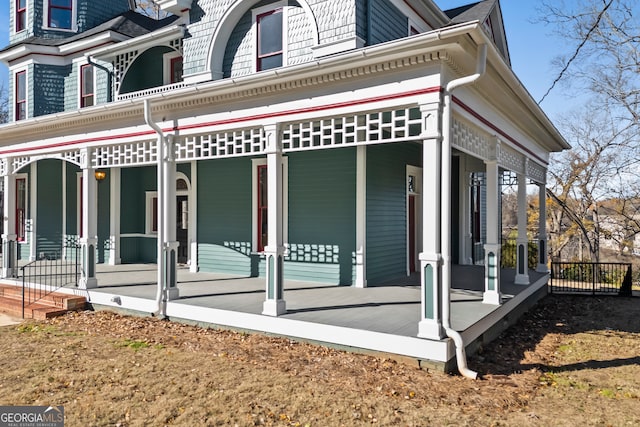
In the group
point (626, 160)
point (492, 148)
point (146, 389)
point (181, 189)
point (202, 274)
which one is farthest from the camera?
point (626, 160)

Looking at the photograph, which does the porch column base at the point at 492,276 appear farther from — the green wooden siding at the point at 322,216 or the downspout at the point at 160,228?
the downspout at the point at 160,228

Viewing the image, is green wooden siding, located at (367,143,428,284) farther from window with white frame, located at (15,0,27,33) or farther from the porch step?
window with white frame, located at (15,0,27,33)

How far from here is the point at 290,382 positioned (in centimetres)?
514

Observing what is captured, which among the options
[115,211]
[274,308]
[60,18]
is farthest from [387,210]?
[60,18]

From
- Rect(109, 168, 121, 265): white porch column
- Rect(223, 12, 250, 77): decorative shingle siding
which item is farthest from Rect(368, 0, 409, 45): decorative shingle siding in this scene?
Rect(109, 168, 121, 265): white porch column

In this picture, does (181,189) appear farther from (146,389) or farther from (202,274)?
(146,389)

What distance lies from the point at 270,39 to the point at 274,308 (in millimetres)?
5859

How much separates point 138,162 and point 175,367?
4.75 meters

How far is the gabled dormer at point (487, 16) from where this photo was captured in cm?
1170

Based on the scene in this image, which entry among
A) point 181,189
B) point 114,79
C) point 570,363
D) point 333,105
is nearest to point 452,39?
point 333,105

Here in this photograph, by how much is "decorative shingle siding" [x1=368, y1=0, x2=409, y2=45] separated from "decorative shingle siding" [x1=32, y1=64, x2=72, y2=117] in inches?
415

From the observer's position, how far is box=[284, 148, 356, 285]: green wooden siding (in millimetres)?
9453

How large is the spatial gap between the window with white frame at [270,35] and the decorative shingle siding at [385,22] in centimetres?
185

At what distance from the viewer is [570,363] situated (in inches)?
241
